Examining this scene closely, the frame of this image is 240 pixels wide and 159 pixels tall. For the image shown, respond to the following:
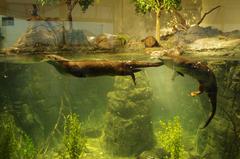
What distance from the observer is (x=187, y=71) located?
26.7ft

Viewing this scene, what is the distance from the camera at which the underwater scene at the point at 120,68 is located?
925 centimetres

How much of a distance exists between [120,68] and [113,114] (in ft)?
25.8

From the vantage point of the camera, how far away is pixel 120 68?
299 inches

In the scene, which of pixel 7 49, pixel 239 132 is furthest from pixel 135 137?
pixel 7 49

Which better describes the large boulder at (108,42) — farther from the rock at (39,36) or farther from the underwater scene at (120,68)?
the rock at (39,36)

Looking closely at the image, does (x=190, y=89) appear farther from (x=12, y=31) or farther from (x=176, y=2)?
(x=12, y=31)

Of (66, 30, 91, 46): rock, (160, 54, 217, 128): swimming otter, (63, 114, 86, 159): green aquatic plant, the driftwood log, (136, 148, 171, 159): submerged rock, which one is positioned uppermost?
(66, 30, 91, 46): rock

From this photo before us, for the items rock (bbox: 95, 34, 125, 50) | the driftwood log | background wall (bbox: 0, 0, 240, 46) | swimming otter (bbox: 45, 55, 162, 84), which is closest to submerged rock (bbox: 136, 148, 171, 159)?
the driftwood log

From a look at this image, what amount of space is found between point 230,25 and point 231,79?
75.7 inches

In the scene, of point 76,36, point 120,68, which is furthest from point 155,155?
point 120,68

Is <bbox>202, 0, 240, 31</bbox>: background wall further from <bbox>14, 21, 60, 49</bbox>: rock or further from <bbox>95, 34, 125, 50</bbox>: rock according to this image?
<bbox>14, 21, 60, 49</bbox>: rock

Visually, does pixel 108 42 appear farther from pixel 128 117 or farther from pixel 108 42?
pixel 128 117

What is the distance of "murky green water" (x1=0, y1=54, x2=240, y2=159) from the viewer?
37.4 ft

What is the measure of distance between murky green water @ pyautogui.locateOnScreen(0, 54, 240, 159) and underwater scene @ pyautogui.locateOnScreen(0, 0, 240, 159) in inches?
1.7
